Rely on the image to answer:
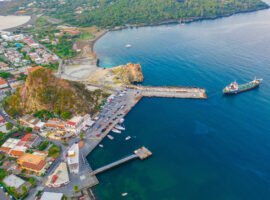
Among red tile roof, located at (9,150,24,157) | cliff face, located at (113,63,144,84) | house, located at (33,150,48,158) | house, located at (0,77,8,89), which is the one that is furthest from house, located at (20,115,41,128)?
cliff face, located at (113,63,144,84)

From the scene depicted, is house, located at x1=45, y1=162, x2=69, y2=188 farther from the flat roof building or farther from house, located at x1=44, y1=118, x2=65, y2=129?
house, located at x1=44, y1=118, x2=65, y2=129

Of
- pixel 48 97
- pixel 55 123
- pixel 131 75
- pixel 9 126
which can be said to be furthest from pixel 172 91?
pixel 9 126

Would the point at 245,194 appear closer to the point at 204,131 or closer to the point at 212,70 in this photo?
the point at 204,131

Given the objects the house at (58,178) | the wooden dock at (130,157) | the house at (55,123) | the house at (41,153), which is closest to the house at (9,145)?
the house at (41,153)

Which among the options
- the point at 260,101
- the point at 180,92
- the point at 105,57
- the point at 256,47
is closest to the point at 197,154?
the point at 180,92

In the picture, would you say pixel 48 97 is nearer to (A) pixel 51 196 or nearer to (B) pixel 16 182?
(B) pixel 16 182
